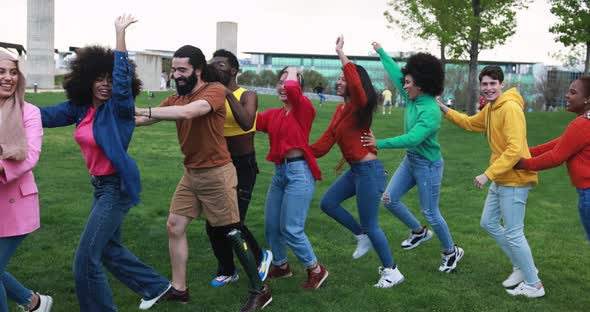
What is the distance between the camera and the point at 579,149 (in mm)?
5301

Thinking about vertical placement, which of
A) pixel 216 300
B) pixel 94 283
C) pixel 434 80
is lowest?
pixel 216 300

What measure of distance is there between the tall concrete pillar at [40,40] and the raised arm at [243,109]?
5194 centimetres

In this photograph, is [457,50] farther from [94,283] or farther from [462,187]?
[94,283]

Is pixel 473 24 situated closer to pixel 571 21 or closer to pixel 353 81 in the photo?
pixel 571 21

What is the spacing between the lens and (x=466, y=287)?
6297 mm

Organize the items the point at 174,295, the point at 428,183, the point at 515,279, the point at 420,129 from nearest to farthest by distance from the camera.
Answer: the point at 174,295, the point at 420,129, the point at 515,279, the point at 428,183

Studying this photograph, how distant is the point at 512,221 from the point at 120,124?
356 cm

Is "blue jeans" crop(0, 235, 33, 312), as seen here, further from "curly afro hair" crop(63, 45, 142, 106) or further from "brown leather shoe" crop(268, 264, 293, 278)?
"brown leather shoe" crop(268, 264, 293, 278)

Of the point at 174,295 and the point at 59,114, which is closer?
the point at 59,114

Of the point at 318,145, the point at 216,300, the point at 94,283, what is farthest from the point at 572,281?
the point at 94,283

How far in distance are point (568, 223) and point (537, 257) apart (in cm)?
238

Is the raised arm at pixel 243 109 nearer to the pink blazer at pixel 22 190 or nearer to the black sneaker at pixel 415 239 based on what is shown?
the pink blazer at pixel 22 190

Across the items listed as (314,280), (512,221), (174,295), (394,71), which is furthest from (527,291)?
(174,295)

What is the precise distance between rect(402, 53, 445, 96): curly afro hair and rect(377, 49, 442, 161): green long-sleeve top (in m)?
0.09
